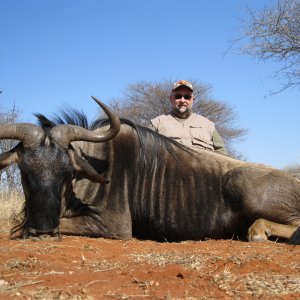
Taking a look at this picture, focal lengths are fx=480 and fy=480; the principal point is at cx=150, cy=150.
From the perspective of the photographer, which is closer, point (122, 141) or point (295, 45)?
point (122, 141)

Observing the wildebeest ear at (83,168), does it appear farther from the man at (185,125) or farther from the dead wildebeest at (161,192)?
the man at (185,125)

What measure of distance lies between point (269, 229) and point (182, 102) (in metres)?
2.76

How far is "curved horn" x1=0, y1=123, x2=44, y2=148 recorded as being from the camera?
452cm

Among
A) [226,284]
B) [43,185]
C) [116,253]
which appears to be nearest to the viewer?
[226,284]

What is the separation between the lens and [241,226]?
511cm

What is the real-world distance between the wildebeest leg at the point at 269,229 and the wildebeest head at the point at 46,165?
1.61 m

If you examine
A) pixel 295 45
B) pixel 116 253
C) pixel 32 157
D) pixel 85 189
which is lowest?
pixel 116 253

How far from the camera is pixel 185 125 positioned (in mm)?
7004

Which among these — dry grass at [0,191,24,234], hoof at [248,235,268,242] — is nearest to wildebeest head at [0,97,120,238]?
dry grass at [0,191,24,234]

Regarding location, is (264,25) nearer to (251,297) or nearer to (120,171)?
(120,171)

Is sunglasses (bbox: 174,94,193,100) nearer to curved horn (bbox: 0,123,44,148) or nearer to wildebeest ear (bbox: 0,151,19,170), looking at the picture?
curved horn (bbox: 0,123,44,148)

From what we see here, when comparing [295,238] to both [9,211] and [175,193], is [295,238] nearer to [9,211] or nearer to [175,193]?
[175,193]

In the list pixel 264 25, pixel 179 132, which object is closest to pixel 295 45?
pixel 264 25

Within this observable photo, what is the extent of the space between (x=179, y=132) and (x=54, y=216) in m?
3.02
